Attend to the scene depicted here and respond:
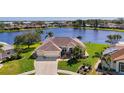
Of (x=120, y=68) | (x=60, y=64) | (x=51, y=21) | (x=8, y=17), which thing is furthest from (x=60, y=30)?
(x=120, y=68)

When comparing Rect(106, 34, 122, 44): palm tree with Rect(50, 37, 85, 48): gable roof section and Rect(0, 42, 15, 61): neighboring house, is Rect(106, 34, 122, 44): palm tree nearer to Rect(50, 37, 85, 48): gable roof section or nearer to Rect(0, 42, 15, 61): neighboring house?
Rect(50, 37, 85, 48): gable roof section

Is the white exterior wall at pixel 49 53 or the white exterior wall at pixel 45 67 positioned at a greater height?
the white exterior wall at pixel 49 53

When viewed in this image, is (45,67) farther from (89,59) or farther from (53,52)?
(89,59)

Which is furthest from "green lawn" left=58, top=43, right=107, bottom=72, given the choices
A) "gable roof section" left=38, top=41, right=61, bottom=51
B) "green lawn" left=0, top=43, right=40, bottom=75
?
"green lawn" left=0, top=43, right=40, bottom=75

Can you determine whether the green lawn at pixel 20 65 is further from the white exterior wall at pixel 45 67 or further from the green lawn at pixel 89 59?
the green lawn at pixel 89 59

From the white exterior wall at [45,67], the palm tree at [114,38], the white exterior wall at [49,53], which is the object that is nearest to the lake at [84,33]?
the palm tree at [114,38]
